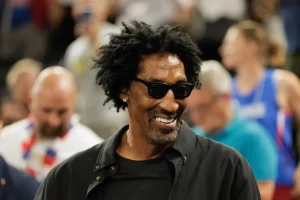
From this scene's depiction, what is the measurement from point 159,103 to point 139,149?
244mm

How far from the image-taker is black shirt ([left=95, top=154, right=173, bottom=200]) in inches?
140

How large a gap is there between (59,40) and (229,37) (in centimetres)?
290

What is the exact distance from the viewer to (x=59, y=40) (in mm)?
9523

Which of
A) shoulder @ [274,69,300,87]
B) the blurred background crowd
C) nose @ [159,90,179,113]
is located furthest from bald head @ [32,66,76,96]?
nose @ [159,90,179,113]

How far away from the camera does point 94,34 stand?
7.78 m

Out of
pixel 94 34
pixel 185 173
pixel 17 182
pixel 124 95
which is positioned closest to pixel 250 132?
pixel 17 182

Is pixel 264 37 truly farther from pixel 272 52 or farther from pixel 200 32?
pixel 200 32

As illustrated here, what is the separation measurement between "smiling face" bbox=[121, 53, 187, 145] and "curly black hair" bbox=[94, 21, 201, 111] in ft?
0.13

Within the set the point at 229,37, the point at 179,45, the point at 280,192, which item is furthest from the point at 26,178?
the point at 229,37

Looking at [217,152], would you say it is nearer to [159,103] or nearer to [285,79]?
[159,103]

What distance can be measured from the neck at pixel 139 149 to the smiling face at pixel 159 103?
1.7 inches

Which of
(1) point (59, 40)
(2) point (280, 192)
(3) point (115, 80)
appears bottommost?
(2) point (280, 192)

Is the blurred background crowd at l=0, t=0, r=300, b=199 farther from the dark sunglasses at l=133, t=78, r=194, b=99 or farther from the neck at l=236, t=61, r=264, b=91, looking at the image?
the dark sunglasses at l=133, t=78, r=194, b=99

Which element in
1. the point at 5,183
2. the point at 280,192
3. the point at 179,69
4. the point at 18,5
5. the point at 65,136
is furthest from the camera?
the point at 18,5
